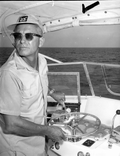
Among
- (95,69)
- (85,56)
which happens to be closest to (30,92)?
(95,69)

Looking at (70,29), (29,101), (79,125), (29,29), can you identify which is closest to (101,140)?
(79,125)

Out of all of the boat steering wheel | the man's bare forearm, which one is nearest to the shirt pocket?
the man's bare forearm

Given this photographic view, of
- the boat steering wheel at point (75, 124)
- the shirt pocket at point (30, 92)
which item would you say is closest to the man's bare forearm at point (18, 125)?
the shirt pocket at point (30, 92)

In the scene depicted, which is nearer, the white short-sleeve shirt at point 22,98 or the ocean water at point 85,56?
the white short-sleeve shirt at point 22,98

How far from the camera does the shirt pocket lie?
1213 millimetres

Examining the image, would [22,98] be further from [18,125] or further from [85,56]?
[85,56]

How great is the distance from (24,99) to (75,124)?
0.53 m

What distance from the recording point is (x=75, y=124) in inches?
60.9

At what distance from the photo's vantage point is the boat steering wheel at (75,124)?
145 centimetres

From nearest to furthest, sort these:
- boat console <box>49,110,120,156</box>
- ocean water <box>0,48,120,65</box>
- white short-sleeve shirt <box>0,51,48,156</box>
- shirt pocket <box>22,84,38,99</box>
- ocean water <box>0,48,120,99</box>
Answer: white short-sleeve shirt <box>0,51,48,156</box> → shirt pocket <box>22,84,38,99</box> → boat console <box>49,110,120,156</box> → ocean water <box>0,48,120,99</box> → ocean water <box>0,48,120,65</box>

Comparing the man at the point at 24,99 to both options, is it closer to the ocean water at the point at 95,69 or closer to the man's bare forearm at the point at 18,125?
the man's bare forearm at the point at 18,125

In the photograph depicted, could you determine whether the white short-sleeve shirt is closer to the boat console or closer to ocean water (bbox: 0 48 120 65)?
the boat console

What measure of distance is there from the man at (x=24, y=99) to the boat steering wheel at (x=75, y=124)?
17cm

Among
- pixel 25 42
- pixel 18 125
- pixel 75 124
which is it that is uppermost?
pixel 25 42
